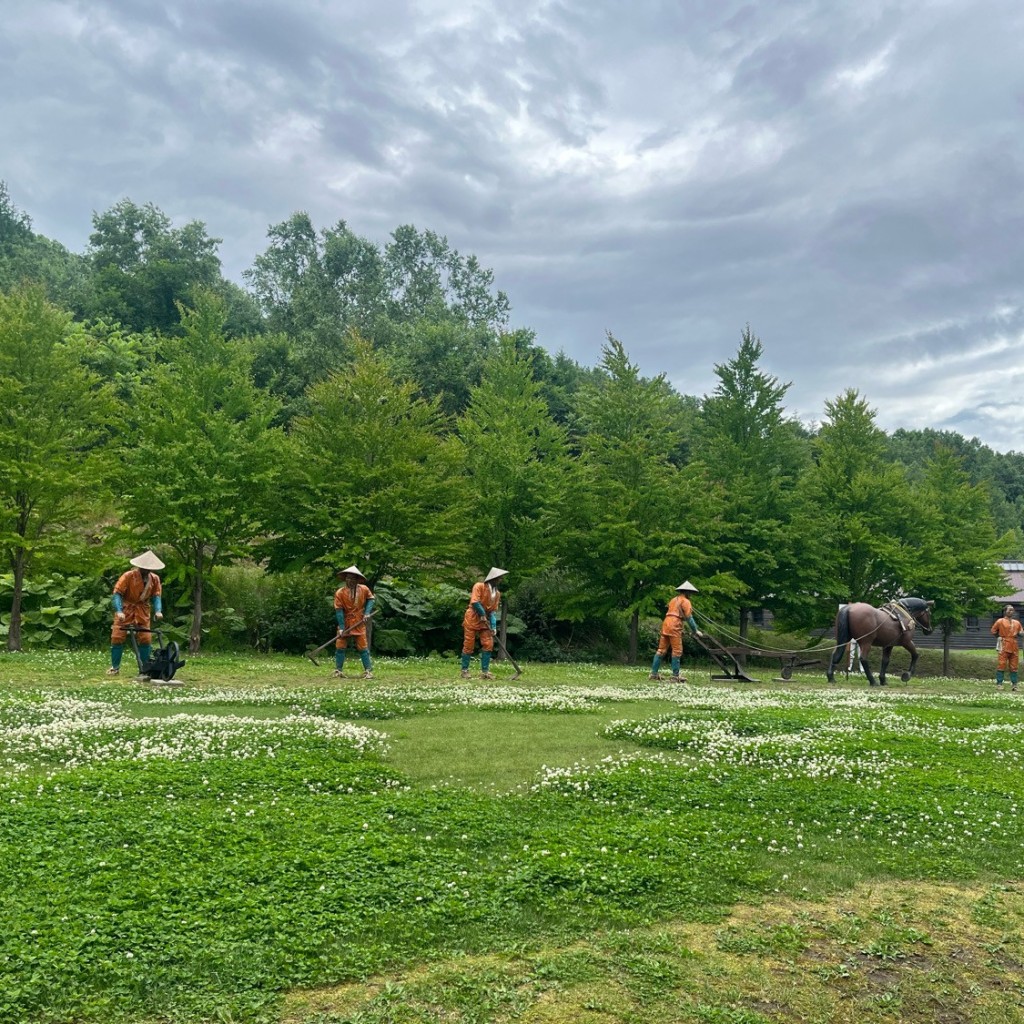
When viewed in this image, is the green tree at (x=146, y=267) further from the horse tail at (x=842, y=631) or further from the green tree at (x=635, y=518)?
the horse tail at (x=842, y=631)

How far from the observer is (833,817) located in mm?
8766

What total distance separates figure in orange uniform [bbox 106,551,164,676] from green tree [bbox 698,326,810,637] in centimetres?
2335

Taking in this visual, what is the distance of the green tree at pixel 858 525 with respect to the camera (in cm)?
3947

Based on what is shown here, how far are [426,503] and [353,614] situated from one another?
917 centimetres

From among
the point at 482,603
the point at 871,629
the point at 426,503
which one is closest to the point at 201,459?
the point at 426,503

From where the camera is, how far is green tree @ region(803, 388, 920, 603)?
39.5m

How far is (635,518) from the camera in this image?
35.3 meters

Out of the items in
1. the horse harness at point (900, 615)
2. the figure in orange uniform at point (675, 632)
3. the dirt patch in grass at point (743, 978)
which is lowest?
the dirt patch in grass at point (743, 978)

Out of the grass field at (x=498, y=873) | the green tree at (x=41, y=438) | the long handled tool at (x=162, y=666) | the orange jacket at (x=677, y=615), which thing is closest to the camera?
the grass field at (x=498, y=873)

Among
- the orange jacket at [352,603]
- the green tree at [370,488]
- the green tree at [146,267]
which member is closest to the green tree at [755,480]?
the green tree at [370,488]

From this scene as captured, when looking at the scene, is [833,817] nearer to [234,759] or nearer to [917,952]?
[917,952]

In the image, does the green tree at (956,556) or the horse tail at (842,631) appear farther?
the green tree at (956,556)

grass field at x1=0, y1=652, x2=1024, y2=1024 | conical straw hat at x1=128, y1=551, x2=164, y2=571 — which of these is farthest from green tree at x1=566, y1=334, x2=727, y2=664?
grass field at x1=0, y1=652, x2=1024, y2=1024

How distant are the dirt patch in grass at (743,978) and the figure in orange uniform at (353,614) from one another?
15658 mm
